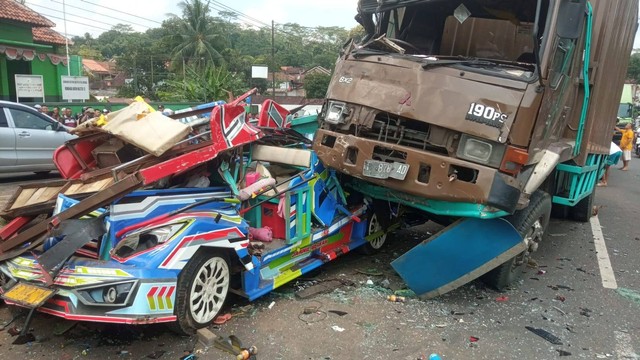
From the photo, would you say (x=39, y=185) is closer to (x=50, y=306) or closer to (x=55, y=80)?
(x=50, y=306)

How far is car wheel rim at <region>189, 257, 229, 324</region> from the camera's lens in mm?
3648

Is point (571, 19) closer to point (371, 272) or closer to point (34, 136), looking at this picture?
point (371, 272)

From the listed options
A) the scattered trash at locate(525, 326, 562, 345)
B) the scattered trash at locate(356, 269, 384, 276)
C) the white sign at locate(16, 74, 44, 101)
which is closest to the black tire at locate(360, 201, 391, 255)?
the scattered trash at locate(356, 269, 384, 276)

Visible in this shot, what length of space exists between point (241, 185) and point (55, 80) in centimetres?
2249

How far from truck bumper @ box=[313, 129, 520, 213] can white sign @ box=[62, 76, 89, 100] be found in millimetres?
18206

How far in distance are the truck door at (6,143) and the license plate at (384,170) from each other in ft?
25.3

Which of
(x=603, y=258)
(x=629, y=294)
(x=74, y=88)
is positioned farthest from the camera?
(x=74, y=88)

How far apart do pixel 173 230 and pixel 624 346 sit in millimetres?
3582

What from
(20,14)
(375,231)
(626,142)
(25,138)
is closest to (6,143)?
(25,138)

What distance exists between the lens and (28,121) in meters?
9.53

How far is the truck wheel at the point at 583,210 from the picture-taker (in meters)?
8.10

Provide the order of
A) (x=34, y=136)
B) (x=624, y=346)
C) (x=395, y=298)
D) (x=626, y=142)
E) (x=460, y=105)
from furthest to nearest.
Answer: (x=626, y=142) → (x=34, y=136) → (x=395, y=298) → (x=460, y=105) → (x=624, y=346)

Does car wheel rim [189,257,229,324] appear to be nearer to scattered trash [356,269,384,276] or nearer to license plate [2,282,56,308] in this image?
license plate [2,282,56,308]

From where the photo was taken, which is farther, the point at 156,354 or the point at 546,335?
the point at 546,335
